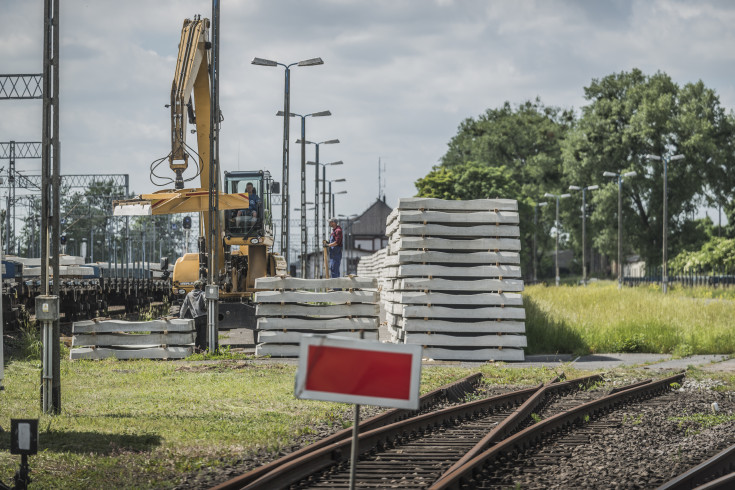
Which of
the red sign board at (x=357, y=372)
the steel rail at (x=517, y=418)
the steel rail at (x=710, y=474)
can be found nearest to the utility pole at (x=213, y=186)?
the steel rail at (x=517, y=418)

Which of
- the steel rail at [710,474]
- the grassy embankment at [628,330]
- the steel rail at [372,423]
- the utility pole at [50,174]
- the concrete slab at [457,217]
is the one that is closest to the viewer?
the steel rail at [710,474]

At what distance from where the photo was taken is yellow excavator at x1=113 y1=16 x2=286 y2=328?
21406 mm

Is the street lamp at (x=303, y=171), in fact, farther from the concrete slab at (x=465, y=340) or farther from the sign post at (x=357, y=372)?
the sign post at (x=357, y=372)

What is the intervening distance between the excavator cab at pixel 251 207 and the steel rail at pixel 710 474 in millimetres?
15422

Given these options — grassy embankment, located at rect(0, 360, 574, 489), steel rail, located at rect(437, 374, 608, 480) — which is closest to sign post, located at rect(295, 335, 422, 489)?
steel rail, located at rect(437, 374, 608, 480)

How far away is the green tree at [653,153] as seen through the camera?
6631 cm

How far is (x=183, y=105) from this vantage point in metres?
22.3

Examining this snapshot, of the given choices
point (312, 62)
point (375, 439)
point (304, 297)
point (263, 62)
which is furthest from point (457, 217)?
point (263, 62)

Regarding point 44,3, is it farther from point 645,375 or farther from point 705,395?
point 645,375

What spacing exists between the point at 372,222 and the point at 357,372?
144551 mm

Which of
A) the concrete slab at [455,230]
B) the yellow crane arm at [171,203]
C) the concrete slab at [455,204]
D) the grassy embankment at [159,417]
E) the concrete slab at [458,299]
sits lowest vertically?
the grassy embankment at [159,417]

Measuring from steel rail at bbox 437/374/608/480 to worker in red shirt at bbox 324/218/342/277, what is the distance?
16.5 metres

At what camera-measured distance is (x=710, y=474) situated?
8.13 metres

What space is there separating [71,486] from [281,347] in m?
11.8
